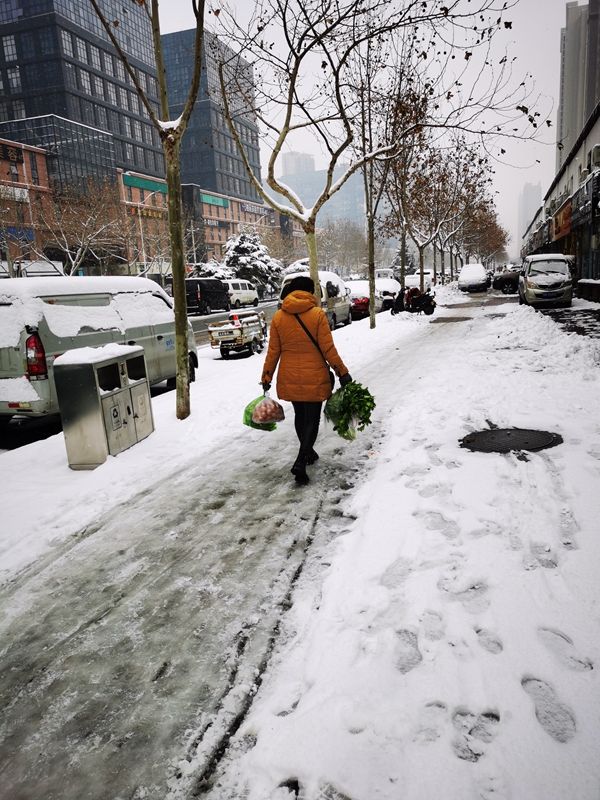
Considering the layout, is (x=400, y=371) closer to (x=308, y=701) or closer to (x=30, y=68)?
(x=308, y=701)

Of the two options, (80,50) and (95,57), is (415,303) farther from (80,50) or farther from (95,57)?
(95,57)

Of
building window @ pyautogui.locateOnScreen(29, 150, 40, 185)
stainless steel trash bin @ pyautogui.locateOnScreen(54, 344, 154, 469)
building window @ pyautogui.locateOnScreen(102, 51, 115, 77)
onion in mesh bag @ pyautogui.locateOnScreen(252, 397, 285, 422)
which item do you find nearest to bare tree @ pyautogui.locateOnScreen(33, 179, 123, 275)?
building window @ pyautogui.locateOnScreen(29, 150, 40, 185)

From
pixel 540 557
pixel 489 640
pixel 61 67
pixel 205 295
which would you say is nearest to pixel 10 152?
pixel 61 67

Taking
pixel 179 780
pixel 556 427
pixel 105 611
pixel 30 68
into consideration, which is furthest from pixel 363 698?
pixel 30 68

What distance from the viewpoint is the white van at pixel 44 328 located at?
21.2ft

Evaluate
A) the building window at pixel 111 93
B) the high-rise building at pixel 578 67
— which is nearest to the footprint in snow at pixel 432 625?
the building window at pixel 111 93

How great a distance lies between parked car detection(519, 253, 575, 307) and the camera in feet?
61.9

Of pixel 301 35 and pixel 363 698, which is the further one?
pixel 301 35

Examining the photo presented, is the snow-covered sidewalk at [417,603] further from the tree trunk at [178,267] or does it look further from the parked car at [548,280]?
the parked car at [548,280]

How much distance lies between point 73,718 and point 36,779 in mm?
300

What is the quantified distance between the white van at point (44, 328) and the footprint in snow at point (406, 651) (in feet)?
18.6

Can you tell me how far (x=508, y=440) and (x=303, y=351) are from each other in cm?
243

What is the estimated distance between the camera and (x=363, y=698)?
2270mm

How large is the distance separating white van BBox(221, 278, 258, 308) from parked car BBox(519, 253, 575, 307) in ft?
67.2
